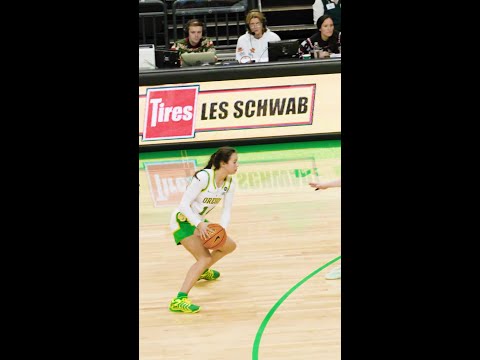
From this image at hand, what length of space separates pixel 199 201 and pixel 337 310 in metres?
1.66

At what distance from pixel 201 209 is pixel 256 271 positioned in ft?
3.24

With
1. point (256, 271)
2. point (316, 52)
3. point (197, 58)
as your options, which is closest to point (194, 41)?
point (197, 58)

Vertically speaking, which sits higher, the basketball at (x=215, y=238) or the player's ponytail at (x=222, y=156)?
the player's ponytail at (x=222, y=156)

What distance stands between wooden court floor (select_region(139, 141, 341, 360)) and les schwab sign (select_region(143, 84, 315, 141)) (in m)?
0.80

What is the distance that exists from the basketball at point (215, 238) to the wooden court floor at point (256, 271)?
48 cm

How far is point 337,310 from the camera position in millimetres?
6836

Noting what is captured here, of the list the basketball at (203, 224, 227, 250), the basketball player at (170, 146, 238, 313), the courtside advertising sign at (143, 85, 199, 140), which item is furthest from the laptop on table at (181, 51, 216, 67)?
the basketball at (203, 224, 227, 250)

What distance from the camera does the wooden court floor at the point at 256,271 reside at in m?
→ 6.32

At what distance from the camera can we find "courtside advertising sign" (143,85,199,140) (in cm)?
1300

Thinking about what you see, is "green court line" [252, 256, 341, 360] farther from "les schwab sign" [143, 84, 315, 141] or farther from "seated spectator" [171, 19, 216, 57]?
"seated spectator" [171, 19, 216, 57]

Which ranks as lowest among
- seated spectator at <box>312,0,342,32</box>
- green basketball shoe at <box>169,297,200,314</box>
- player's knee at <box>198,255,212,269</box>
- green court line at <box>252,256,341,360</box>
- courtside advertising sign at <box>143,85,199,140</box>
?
green court line at <box>252,256,341,360</box>

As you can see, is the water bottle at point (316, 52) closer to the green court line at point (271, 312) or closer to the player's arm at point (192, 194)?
the green court line at point (271, 312)

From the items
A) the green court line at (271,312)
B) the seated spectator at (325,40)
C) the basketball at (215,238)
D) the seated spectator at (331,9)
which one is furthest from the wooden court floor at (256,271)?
the seated spectator at (331,9)
